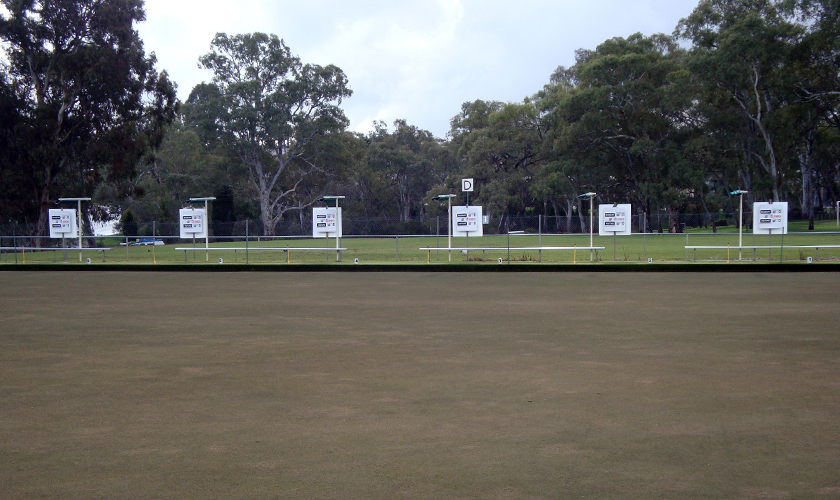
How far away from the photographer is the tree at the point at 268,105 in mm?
68062

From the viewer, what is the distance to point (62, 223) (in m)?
30.2

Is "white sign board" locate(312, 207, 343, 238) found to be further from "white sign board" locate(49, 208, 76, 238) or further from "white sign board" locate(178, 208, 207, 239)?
"white sign board" locate(49, 208, 76, 238)

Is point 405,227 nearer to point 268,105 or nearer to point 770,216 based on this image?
point 268,105

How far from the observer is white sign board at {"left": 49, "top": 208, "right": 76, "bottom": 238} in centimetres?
3023

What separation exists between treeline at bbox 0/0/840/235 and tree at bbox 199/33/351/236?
0.20m

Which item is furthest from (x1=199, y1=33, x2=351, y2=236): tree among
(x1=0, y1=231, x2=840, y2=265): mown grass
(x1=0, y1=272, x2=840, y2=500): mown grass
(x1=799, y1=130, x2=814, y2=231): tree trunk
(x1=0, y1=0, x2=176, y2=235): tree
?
(x1=0, y1=272, x2=840, y2=500): mown grass

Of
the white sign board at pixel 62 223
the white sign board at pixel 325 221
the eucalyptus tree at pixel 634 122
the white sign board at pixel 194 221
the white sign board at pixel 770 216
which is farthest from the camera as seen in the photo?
the eucalyptus tree at pixel 634 122

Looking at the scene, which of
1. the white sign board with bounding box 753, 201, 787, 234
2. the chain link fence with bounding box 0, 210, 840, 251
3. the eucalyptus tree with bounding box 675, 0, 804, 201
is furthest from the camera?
the eucalyptus tree with bounding box 675, 0, 804, 201

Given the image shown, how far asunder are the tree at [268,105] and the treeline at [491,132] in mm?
197

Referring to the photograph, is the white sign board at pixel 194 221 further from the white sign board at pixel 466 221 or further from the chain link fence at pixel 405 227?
the chain link fence at pixel 405 227

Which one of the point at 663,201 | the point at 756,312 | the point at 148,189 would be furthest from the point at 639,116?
the point at 756,312

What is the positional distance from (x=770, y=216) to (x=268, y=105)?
5224 centimetres

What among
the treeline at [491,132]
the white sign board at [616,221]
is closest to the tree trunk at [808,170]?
the treeline at [491,132]

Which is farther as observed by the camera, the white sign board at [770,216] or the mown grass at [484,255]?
A: the mown grass at [484,255]
